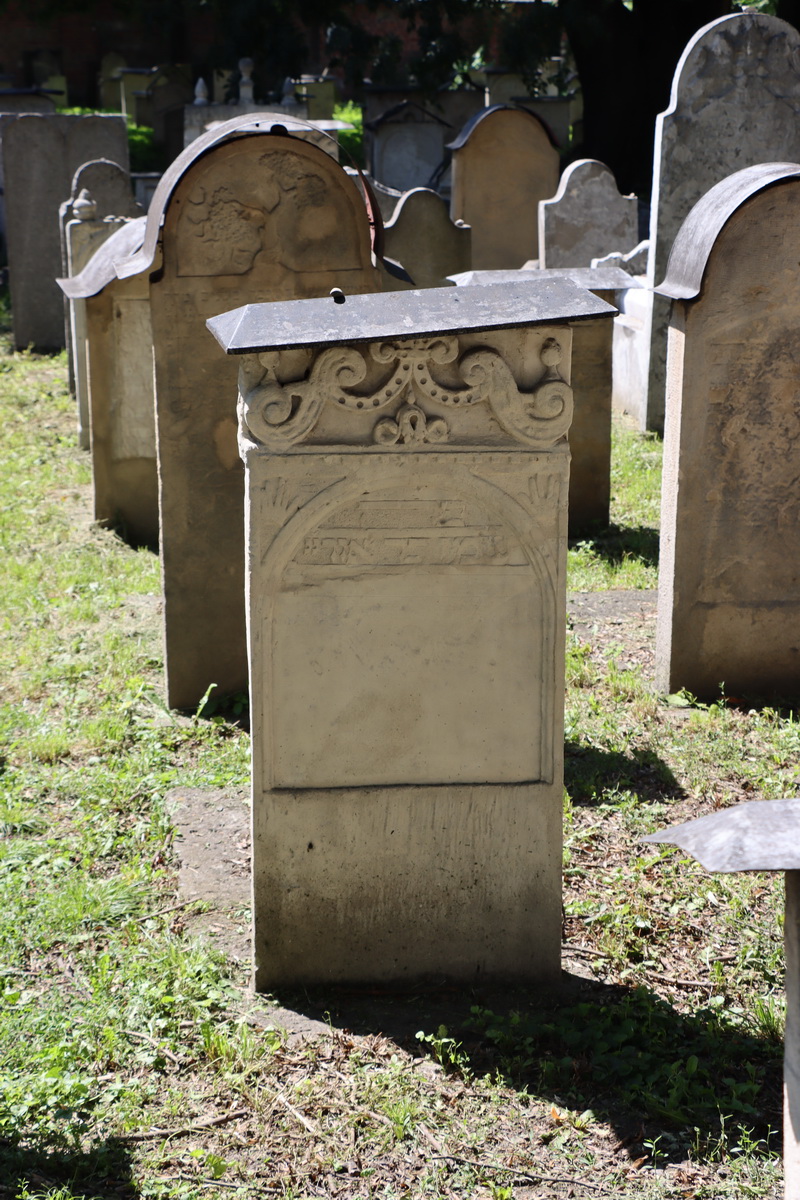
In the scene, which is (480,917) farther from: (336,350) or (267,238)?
(267,238)

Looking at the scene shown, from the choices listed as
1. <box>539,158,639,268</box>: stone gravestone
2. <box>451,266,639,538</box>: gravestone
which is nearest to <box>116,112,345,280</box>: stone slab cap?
<box>451,266,639,538</box>: gravestone

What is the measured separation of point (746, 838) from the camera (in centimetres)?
173

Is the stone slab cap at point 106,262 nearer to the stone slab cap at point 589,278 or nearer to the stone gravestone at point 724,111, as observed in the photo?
the stone slab cap at point 589,278

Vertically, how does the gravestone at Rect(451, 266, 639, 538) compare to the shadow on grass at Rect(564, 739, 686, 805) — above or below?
above

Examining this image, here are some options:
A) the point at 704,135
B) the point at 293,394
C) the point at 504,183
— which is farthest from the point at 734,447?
the point at 504,183

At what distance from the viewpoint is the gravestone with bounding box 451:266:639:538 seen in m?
7.35

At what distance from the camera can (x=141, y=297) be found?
7309 millimetres

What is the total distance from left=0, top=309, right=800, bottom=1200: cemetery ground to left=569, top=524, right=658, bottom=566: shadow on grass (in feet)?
6.74

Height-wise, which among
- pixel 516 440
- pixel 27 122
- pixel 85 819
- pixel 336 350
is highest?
pixel 27 122

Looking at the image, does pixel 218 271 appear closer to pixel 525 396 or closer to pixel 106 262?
pixel 525 396

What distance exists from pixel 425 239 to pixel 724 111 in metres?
2.60

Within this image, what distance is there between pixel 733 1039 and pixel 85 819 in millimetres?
2304

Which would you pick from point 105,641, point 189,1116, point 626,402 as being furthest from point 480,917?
point 626,402

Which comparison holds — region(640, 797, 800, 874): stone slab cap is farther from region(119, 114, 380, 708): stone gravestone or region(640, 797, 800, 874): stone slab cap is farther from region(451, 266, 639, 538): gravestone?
region(451, 266, 639, 538): gravestone
